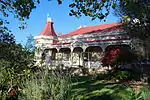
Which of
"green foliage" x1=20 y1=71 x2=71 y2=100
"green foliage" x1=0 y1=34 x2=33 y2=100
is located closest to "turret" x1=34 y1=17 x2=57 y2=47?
"green foliage" x1=0 y1=34 x2=33 y2=100

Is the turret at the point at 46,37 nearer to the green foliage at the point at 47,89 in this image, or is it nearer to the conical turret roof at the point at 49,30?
the conical turret roof at the point at 49,30

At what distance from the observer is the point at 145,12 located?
18016 mm

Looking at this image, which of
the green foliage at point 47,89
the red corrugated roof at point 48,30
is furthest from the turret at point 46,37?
the green foliage at point 47,89

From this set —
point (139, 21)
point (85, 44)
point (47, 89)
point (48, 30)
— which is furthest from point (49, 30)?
point (47, 89)

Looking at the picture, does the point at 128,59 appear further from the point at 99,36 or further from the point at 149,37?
the point at 99,36

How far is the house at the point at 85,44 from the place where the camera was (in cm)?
3294

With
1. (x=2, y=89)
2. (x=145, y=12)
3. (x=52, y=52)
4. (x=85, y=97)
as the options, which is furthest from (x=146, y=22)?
(x=52, y=52)

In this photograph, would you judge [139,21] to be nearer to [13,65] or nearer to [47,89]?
[13,65]

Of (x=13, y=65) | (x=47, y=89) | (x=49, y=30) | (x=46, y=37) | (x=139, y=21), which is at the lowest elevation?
(x=47, y=89)

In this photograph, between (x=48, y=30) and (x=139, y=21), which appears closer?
(x=139, y=21)

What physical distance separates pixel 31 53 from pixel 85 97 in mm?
3660

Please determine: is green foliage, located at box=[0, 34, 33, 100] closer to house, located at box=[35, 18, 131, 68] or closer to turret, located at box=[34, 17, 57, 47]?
house, located at box=[35, 18, 131, 68]

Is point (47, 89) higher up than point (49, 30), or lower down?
lower down

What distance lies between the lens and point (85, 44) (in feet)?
120
